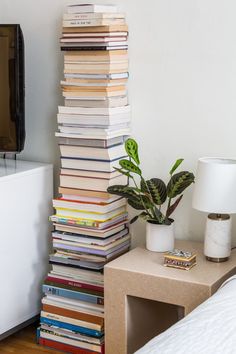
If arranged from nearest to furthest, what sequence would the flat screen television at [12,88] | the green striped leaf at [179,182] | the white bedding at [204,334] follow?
the white bedding at [204,334] → the green striped leaf at [179,182] → the flat screen television at [12,88]

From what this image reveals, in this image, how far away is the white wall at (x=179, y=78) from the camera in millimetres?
2779

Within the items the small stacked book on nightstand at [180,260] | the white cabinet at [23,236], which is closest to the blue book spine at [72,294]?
the white cabinet at [23,236]

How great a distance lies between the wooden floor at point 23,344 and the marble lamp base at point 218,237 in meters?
0.91

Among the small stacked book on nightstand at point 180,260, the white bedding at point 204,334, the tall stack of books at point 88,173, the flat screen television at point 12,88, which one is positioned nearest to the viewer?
the white bedding at point 204,334

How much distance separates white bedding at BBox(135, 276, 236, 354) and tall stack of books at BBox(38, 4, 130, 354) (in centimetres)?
106

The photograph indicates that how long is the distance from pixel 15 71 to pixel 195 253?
1107 mm

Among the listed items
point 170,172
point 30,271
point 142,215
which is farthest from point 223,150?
point 30,271

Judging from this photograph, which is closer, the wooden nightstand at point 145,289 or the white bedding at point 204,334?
the white bedding at point 204,334

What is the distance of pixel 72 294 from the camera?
120 inches

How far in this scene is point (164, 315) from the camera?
297 centimetres

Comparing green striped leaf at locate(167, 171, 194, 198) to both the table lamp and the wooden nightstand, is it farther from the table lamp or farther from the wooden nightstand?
the wooden nightstand

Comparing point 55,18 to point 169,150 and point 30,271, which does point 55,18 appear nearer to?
point 169,150

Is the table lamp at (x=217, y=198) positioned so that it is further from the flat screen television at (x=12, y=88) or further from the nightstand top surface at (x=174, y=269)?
the flat screen television at (x=12, y=88)

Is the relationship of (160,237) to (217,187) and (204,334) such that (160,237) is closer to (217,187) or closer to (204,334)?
(217,187)
